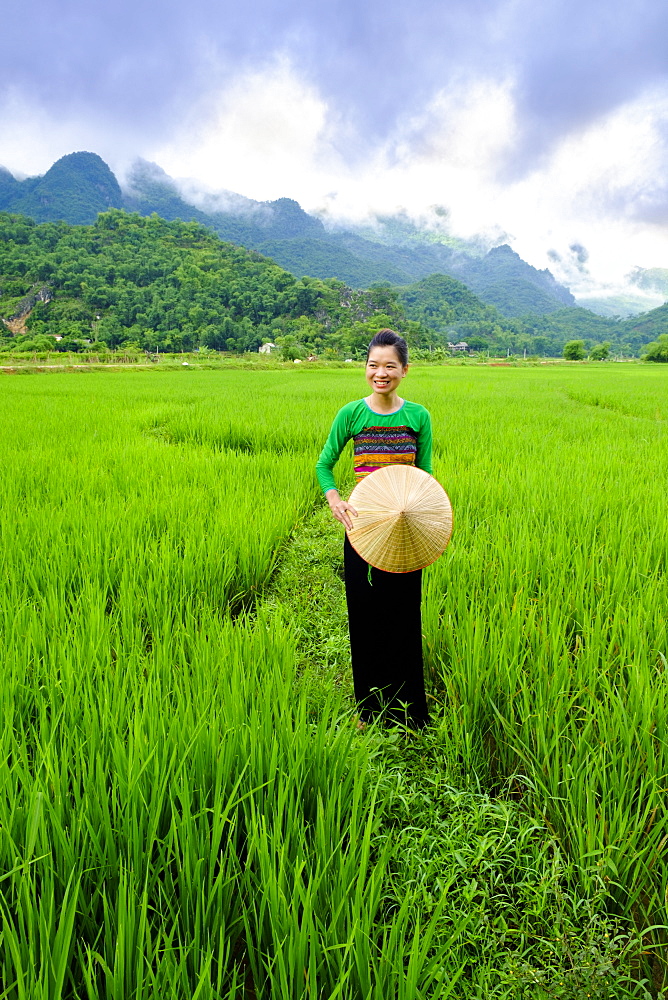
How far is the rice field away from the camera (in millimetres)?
724

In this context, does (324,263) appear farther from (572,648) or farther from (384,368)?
(572,648)

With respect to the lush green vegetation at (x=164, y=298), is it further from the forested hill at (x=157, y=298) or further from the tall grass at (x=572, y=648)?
the tall grass at (x=572, y=648)

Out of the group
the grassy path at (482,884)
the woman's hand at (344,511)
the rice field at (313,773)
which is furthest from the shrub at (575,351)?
the grassy path at (482,884)

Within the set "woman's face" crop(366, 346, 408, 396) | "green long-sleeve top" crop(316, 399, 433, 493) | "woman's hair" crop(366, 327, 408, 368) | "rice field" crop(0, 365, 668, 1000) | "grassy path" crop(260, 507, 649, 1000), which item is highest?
"woman's hair" crop(366, 327, 408, 368)

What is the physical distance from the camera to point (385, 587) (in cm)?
141

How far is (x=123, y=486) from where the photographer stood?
3424mm

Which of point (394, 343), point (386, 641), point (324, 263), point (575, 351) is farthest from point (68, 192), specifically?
point (386, 641)

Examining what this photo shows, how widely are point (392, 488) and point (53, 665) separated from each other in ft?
3.42

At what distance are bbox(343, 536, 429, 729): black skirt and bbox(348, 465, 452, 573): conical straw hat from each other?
20 centimetres

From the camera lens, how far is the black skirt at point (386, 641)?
142 centimetres

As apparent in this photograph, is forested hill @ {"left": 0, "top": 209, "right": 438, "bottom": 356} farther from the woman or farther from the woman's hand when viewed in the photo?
the woman's hand

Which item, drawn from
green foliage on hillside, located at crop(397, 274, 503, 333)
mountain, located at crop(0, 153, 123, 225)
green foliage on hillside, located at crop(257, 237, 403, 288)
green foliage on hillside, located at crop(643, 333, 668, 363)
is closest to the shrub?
green foliage on hillside, located at crop(643, 333, 668, 363)

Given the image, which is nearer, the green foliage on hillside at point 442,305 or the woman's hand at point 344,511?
the woman's hand at point 344,511

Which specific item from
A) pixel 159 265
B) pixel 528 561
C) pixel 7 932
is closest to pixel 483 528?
pixel 528 561
